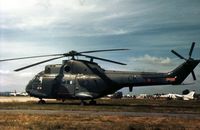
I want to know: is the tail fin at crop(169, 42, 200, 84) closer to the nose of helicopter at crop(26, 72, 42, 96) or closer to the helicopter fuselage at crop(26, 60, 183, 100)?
the helicopter fuselage at crop(26, 60, 183, 100)

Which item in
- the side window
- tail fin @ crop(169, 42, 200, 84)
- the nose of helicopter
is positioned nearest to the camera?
tail fin @ crop(169, 42, 200, 84)

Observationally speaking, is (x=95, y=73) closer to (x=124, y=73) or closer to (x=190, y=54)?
(x=124, y=73)

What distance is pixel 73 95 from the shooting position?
48.7 metres

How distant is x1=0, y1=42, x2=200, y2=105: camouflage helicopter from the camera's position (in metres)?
42.1

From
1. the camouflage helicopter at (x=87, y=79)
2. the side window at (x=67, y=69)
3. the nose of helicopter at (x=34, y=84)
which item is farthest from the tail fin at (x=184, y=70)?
the nose of helicopter at (x=34, y=84)

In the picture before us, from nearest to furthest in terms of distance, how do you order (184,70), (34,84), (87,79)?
1. (184,70)
2. (87,79)
3. (34,84)

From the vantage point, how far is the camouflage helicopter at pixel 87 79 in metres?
42.1

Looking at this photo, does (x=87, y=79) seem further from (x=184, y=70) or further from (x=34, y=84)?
(x=184, y=70)

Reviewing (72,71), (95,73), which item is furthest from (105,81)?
(72,71)

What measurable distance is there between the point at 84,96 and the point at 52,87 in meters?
5.87

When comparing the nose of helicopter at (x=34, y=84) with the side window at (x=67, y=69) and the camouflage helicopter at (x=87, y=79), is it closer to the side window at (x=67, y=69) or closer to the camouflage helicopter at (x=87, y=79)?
the camouflage helicopter at (x=87, y=79)

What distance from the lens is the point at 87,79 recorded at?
155 ft

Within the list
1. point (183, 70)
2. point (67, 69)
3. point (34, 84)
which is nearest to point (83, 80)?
point (67, 69)

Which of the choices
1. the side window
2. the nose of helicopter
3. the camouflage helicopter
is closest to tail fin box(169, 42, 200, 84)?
the camouflage helicopter
